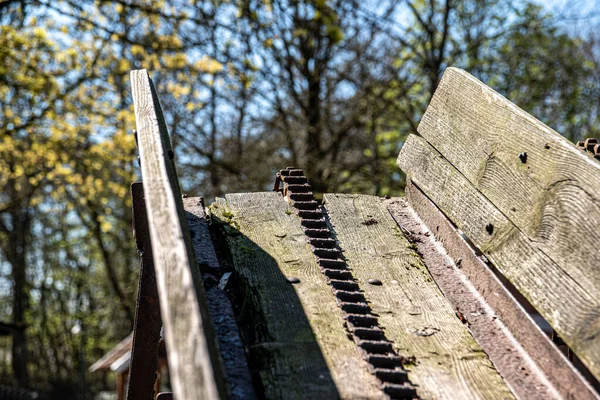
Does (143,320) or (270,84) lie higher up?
(270,84)

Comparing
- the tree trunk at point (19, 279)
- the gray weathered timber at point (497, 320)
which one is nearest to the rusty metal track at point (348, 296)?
the gray weathered timber at point (497, 320)

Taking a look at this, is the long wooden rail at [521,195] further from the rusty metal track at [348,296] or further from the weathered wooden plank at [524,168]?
the rusty metal track at [348,296]

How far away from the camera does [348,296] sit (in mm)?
1937

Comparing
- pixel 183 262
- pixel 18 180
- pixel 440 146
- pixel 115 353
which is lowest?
pixel 183 262

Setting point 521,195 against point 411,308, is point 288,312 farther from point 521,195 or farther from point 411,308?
point 521,195

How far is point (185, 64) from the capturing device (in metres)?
13.9

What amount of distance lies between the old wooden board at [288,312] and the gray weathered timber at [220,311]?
41mm

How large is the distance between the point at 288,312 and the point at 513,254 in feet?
1.92

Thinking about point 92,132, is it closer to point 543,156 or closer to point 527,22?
point 527,22

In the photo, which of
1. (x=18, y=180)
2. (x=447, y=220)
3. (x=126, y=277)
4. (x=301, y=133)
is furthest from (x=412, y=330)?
(x=18, y=180)

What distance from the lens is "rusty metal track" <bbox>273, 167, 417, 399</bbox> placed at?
1614 millimetres

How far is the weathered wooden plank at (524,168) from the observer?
1595 mm

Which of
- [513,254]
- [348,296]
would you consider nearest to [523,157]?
[513,254]

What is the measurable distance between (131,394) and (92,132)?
14308mm
